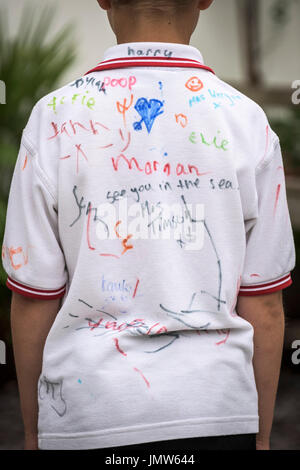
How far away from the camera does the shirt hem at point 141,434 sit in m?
1.29

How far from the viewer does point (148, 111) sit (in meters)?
1.34

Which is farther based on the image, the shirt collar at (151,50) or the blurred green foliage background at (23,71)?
the blurred green foliage background at (23,71)

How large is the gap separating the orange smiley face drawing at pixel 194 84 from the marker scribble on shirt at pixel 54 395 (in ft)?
1.98

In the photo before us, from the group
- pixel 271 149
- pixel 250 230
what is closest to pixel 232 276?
pixel 250 230

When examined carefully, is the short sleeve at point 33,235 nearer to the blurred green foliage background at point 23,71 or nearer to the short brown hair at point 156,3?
the short brown hair at point 156,3

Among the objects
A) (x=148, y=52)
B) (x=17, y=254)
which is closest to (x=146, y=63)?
(x=148, y=52)

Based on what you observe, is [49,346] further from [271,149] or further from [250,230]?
[271,149]

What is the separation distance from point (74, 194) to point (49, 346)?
29 centimetres

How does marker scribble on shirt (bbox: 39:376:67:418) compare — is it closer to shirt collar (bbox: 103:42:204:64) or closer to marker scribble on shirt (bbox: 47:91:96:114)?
marker scribble on shirt (bbox: 47:91:96:114)

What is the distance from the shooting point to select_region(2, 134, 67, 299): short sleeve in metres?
1.36

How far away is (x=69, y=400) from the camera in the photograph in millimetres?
1324

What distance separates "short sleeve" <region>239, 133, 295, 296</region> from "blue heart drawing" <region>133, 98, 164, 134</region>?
0.74 feet

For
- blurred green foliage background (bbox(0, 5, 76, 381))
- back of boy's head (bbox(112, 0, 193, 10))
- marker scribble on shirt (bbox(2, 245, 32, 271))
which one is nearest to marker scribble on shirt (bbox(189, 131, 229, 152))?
back of boy's head (bbox(112, 0, 193, 10))

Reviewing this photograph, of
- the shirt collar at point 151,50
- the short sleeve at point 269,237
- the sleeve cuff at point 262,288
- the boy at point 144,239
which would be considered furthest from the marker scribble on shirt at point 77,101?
the sleeve cuff at point 262,288
